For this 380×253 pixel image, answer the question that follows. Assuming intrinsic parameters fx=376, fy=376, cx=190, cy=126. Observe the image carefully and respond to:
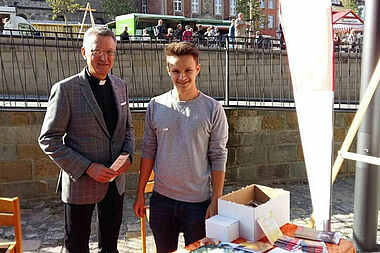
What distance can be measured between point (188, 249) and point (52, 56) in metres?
9.10

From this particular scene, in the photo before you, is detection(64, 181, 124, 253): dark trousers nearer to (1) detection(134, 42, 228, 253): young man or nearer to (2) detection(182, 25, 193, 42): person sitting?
(1) detection(134, 42, 228, 253): young man

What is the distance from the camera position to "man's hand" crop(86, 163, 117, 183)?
2371mm

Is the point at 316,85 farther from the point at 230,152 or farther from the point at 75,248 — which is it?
the point at 230,152

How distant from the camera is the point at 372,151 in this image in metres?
3.56

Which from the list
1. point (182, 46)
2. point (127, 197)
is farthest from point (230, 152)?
point (182, 46)

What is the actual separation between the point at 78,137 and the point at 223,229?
114cm

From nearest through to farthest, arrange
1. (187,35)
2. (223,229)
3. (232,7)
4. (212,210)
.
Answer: (223,229), (212,210), (187,35), (232,7)

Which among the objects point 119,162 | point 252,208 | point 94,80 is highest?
point 94,80

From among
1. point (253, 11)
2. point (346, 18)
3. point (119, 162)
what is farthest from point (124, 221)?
point (253, 11)

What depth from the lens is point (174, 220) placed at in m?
2.32

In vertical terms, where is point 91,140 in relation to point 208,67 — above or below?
below

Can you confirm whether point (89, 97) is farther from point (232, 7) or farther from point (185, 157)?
point (232, 7)

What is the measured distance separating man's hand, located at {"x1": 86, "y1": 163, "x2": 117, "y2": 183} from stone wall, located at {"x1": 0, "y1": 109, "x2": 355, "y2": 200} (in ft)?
9.66

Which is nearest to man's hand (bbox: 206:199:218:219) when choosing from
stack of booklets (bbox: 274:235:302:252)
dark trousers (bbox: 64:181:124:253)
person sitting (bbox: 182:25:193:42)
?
stack of booklets (bbox: 274:235:302:252)
